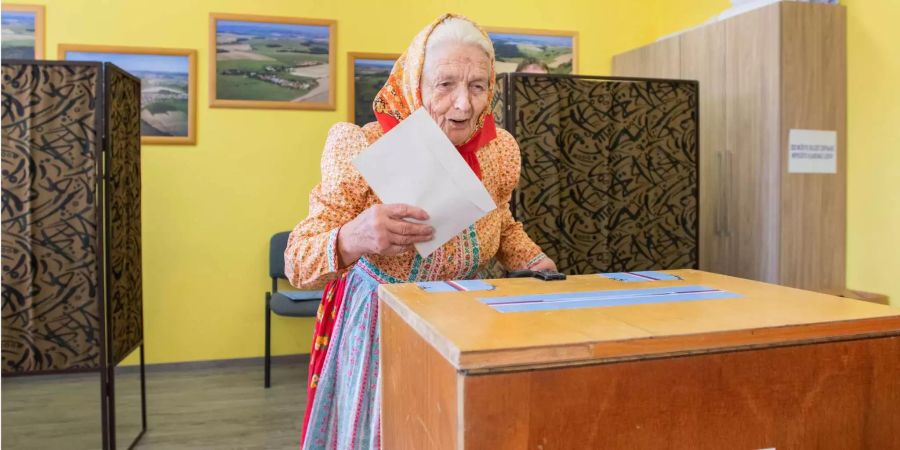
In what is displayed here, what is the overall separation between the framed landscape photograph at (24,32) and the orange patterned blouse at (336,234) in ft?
11.4

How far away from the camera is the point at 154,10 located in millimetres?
3975

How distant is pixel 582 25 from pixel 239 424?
129 inches

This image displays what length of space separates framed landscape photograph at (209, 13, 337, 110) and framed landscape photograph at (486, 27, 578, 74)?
43.2 inches

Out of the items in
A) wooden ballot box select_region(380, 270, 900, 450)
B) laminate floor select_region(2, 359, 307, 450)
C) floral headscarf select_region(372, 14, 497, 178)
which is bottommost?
laminate floor select_region(2, 359, 307, 450)

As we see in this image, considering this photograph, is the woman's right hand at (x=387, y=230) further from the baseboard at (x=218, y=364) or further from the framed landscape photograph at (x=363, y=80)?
the baseboard at (x=218, y=364)

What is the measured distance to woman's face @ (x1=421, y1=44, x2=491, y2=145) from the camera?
4.13 feet

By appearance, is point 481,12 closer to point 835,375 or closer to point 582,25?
point 582,25

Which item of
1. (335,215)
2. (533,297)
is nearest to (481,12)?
(335,215)

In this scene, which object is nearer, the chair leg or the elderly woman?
the elderly woman

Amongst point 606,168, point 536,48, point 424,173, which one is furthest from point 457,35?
point 536,48

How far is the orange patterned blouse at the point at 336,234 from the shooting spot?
1199 mm

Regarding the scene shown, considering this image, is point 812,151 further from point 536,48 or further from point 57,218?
point 57,218

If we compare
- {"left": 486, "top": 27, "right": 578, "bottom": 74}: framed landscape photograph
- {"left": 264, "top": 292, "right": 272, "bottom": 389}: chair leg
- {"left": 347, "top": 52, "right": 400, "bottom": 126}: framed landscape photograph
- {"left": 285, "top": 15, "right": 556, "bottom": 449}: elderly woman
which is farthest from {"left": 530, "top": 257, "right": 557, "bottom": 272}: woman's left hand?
{"left": 486, "top": 27, "right": 578, "bottom": 74}: framed landscape photograph

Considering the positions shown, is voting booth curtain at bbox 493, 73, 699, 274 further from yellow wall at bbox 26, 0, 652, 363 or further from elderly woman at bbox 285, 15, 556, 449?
yellow wall at bbox 26, 0, 652, 363
